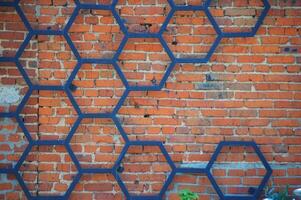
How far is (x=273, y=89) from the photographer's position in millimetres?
2678

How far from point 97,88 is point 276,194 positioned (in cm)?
150

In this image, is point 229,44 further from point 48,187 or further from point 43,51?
point 48,187

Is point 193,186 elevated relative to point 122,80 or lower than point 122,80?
lower

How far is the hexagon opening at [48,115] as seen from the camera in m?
2.66

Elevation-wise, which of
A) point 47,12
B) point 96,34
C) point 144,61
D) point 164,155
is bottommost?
point 164,155

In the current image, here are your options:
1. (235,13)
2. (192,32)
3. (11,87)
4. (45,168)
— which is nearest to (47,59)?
(11,87)

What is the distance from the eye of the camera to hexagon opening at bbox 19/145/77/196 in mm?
2666

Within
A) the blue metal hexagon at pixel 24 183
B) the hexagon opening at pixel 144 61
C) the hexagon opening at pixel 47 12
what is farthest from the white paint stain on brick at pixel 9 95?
the hexagon opening at pixel 144 61

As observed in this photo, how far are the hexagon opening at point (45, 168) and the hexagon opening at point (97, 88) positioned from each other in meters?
0.38

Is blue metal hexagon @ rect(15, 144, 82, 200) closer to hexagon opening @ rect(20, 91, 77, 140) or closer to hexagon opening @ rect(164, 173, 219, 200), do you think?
hexagon opening @ rect(20, 91, 77, 140)

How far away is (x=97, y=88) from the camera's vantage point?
2670 millimetres

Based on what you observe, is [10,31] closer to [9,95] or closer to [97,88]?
[9,95]

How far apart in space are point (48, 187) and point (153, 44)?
4.26 feet

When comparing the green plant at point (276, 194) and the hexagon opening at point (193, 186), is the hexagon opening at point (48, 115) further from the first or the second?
the green plant at point (276, 194)
